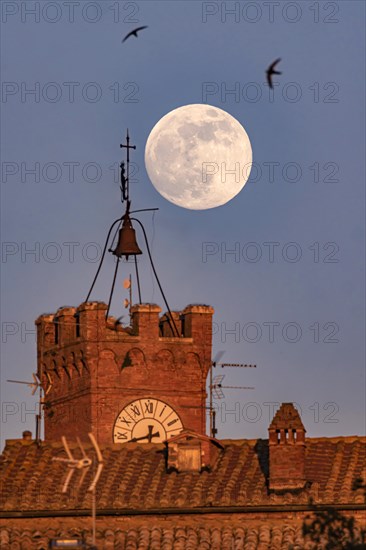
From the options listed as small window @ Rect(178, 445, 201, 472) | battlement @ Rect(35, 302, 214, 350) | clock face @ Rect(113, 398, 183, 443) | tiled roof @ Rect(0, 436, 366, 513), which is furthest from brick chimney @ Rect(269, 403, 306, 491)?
battlement @ Rect(35, 302, 214, 350)

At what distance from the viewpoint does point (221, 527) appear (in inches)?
2721

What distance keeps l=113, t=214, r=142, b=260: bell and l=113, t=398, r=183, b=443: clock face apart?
419 cm

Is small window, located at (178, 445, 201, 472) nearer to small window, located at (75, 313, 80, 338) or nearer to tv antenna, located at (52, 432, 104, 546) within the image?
tv antenna, located at (52, 432, 104, 546)

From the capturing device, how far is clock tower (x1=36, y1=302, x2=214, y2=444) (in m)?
88.4

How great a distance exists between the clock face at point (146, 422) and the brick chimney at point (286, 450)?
15079 millimetres

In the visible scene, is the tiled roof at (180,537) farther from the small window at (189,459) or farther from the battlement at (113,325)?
the battlement at (113,325)

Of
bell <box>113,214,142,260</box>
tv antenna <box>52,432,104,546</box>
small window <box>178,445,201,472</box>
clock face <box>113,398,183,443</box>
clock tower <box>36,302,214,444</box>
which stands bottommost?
tv antenna <box>52,432,104,546</box>

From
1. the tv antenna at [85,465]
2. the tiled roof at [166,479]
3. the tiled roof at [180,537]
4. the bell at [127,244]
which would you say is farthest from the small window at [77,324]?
the tiled roof at [180,537]

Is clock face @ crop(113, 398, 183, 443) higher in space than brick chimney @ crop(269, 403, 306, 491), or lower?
higher

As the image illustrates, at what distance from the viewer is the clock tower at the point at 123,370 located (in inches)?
3482

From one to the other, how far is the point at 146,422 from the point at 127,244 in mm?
4956

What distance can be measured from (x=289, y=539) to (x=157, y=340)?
22103 mm

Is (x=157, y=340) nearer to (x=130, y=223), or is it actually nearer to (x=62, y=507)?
(x=130, y=223)

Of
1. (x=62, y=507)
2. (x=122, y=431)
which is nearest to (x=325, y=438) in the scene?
(x=62, y=507)
